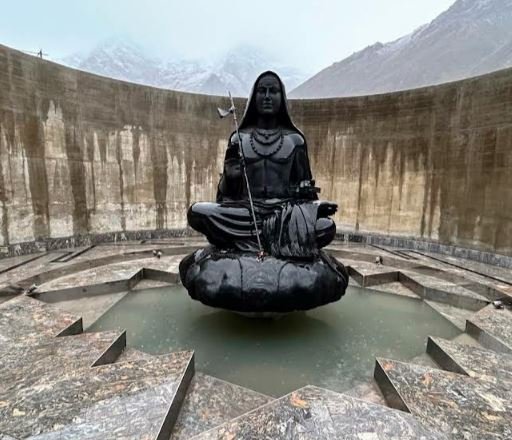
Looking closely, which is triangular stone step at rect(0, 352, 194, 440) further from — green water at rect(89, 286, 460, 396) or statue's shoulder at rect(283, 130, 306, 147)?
statue's shoulder at rect(283, 130, 306, 147)

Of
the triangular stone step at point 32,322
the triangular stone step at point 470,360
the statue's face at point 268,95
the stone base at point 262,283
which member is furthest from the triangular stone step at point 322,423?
the statue's face at point 268,95

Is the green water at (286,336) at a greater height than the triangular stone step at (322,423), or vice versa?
the triangular stone step at (322,423)

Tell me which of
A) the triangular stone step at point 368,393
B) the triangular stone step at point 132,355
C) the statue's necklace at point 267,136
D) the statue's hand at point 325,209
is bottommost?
the triangular stone step at point 132,355

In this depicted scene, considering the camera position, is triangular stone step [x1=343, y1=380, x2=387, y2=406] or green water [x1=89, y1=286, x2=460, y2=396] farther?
green water [x1=89, y1=286, x2=460, y2=396]

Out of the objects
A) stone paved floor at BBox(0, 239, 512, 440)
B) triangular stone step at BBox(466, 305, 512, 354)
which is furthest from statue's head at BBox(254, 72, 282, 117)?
triangular stone step at BBox(466, 305, 512, 354)

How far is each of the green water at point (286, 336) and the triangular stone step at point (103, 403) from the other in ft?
1.69

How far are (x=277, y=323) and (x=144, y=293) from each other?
179cm

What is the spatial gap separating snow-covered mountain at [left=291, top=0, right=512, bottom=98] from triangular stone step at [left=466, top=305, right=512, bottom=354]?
1236 inches

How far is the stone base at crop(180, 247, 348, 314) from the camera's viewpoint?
98.8 inches

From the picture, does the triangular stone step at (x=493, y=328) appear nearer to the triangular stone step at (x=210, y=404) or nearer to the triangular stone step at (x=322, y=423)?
the triangular stone step at (x=322, y=423)

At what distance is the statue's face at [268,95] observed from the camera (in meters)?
3.27

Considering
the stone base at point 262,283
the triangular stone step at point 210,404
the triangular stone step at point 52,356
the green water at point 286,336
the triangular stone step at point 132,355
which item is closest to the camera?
the triangular stone step at point 210,404

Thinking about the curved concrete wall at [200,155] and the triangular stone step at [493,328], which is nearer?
the triangular stone step at [493,328]

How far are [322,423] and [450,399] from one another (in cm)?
79
